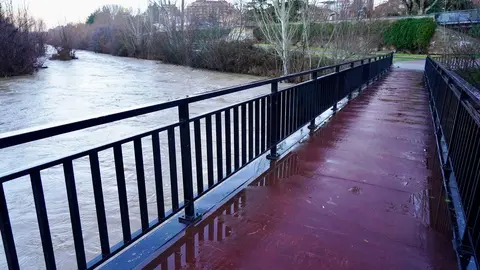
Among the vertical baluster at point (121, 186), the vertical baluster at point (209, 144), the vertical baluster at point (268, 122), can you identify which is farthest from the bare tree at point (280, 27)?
the vertical baluster at point (121, 186)

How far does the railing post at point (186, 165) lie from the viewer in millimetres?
2256

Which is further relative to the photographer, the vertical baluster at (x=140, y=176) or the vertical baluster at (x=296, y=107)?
the vertical baluster at (x=296, y=107)

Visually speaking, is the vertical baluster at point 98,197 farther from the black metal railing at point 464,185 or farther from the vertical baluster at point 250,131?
the black metal railing at point 464,185

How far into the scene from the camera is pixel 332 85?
5.83m

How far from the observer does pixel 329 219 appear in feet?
8.48

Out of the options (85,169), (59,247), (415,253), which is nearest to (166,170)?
(85,169)

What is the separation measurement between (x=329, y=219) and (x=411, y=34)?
117 feet

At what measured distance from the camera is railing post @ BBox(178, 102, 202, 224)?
226 centimetres

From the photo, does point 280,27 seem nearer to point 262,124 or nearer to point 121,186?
point 262,124

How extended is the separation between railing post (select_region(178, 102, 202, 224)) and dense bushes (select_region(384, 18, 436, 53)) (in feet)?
115

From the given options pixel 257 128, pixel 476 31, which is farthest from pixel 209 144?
pixel 476 31

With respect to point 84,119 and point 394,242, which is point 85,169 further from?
point 394,242

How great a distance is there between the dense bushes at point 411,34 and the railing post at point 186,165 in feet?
115

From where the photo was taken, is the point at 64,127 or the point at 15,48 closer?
the point at 64,127
